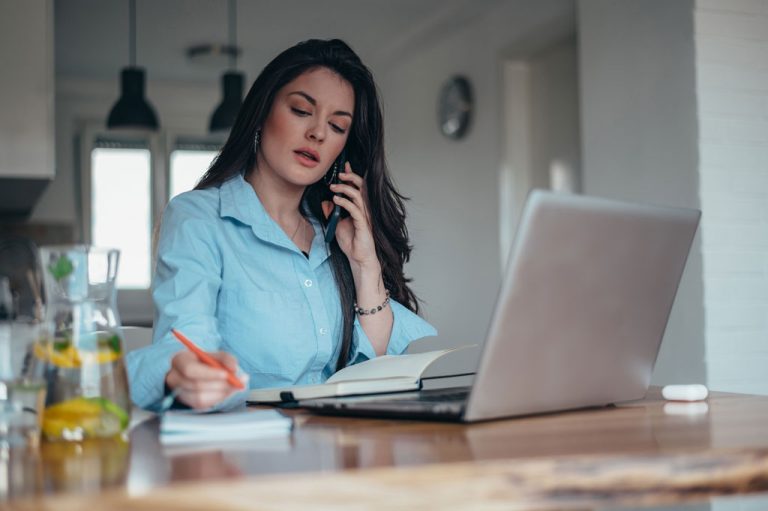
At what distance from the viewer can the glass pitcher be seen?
908 millimetres

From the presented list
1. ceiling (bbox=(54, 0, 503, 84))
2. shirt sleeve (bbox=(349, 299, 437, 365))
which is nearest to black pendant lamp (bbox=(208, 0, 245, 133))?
ceiling (bbox=(54, 0, 503, 84))

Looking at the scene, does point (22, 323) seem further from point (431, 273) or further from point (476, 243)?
point (431, 273)

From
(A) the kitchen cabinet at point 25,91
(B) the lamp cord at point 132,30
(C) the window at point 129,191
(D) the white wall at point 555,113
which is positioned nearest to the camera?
(A) the kitchen cabinet at point 25,91

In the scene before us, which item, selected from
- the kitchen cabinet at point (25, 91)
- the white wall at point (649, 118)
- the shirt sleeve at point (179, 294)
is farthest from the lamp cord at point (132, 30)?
the shirt sleeve at point (179, 294)

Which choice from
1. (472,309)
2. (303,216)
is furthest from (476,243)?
(303,216)

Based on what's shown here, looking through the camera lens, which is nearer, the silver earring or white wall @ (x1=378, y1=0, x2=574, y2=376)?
the silver earring

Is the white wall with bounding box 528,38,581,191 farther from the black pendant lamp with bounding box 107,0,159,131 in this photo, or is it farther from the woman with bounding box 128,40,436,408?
the woman with bounding box 128,40,436,408

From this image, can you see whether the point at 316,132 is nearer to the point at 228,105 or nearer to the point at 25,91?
the point at 25,91

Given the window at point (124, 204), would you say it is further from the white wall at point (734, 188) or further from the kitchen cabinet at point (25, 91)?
the white wall at point (734, 188)

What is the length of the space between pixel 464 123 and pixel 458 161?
0.27 m

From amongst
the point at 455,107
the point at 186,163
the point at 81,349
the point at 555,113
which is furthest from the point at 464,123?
the point at 81,349

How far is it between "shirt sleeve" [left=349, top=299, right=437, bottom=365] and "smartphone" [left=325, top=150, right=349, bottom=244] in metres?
0.18

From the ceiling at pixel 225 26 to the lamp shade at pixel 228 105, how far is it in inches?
22.0

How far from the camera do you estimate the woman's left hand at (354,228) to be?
73.1 inches
